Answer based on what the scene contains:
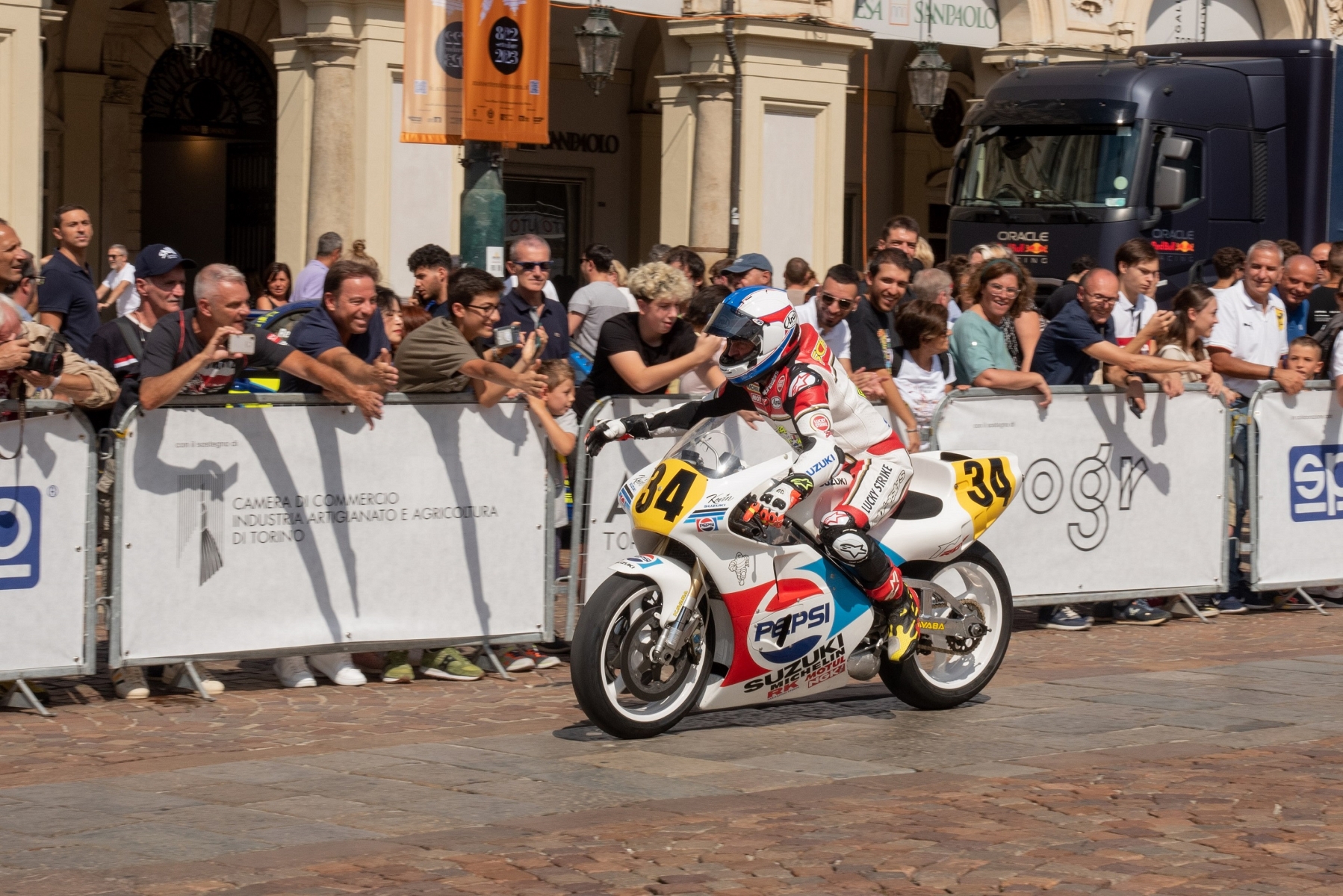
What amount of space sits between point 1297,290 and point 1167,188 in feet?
20.6

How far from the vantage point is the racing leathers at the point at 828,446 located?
7645mm

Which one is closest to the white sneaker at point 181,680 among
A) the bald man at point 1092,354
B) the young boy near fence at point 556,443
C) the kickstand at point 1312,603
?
the young boy near fence at point 556,443

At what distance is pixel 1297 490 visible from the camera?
11.7m

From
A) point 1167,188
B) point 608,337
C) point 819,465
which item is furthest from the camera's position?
point 1167,188

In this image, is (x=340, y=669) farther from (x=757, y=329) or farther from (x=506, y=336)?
(x=757, y=329)

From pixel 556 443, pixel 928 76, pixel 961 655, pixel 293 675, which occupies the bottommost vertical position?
pixel 293 675

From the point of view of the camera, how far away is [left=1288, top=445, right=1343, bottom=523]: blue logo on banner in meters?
11.7

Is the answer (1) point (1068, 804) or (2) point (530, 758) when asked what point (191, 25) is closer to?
(2) point (530, 758)

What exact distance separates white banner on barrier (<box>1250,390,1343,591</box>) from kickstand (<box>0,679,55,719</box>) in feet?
21.4

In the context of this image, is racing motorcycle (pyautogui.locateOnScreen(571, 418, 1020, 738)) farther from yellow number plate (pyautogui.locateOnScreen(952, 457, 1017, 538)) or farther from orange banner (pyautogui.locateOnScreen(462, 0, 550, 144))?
orange banner (pyautogui.locateOnScreen(462, 0, 550, 144))

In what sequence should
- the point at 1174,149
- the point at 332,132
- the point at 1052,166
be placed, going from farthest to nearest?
the point at 1052,166 < the point at 1174,149 < the point at 332,132

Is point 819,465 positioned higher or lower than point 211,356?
lower

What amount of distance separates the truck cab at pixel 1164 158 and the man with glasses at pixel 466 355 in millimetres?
11556

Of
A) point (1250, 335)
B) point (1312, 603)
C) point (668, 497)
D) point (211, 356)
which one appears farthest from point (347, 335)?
point (1250, 335)
